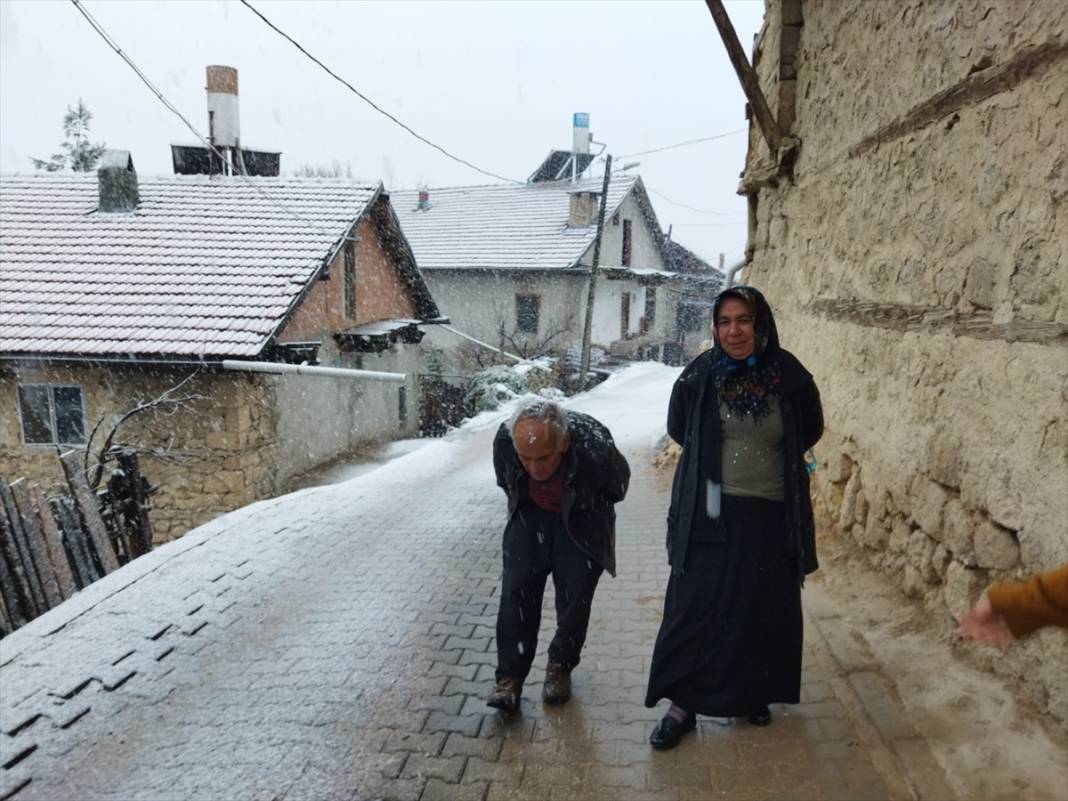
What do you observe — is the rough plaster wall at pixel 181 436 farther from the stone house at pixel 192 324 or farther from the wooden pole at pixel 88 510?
the wooden pole at pixel 88 510

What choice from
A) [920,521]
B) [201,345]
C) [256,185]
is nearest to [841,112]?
[920,521]

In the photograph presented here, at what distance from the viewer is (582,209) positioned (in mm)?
25281

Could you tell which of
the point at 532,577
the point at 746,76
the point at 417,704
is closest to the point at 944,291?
the point at 532,577

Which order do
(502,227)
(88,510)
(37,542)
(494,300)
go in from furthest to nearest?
(502,227) < (494,300) < (88,510) < (37,542)

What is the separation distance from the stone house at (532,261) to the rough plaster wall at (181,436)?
42.8ft

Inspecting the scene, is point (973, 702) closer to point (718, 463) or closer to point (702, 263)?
point (718, 463)

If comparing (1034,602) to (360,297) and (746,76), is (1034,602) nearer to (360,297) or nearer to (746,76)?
(746,76)

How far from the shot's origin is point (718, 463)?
111 inches

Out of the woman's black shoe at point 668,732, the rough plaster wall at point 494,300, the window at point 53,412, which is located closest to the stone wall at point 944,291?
the woman's black shoe at point 668,732

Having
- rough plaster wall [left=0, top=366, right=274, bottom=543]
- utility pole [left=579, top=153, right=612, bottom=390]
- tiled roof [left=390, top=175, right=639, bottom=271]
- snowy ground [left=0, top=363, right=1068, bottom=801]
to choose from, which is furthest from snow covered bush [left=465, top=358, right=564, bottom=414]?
snowy ground [left=0, top=363, right=1068, bottom=801]

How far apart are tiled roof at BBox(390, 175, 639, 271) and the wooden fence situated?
1820 centimetres

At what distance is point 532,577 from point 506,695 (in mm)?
534

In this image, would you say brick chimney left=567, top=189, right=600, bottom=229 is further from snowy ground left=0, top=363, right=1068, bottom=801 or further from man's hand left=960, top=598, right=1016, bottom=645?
man's hand left=960, top=598, right=1016, bottom=645

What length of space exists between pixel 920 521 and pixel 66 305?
12.9 meters
